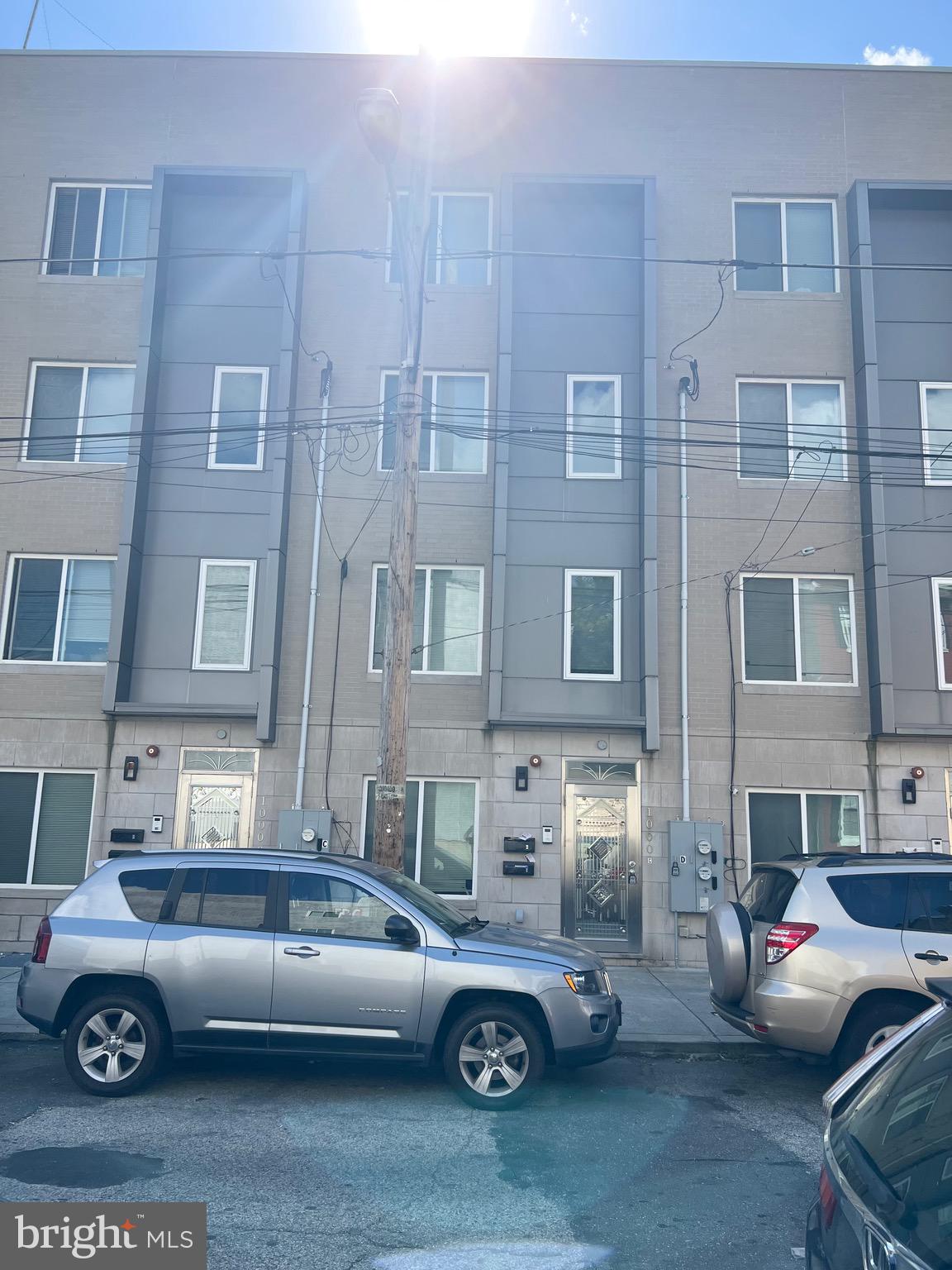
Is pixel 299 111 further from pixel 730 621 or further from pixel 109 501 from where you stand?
pixel 730 621

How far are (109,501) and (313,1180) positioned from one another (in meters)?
10.9

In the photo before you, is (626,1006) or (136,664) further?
(136,664)

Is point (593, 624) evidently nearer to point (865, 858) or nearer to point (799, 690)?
point (799, 690)

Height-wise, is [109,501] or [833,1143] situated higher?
[109,501]

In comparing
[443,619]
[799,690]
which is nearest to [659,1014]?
[799,690]

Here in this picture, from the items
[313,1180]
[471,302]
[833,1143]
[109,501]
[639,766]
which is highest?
[471,302]

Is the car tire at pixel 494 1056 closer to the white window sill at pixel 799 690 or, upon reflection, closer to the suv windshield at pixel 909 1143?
the suv windshield at pixel 909 1143

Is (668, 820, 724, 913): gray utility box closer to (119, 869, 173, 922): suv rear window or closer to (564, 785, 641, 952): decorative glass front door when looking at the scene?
(564, 785, 641, 952): decorative glass front door

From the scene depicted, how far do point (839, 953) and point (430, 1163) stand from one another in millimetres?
3303

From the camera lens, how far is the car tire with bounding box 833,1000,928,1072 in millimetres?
7129

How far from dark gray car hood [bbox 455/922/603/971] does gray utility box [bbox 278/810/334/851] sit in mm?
5560

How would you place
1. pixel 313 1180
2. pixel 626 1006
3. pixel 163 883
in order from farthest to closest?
1. pixel 626 1006
2. pixel 163 883
3. pixel 313 1180

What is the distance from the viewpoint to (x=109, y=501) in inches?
557

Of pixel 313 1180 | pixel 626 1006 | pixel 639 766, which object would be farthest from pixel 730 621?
pixel 313 1180
